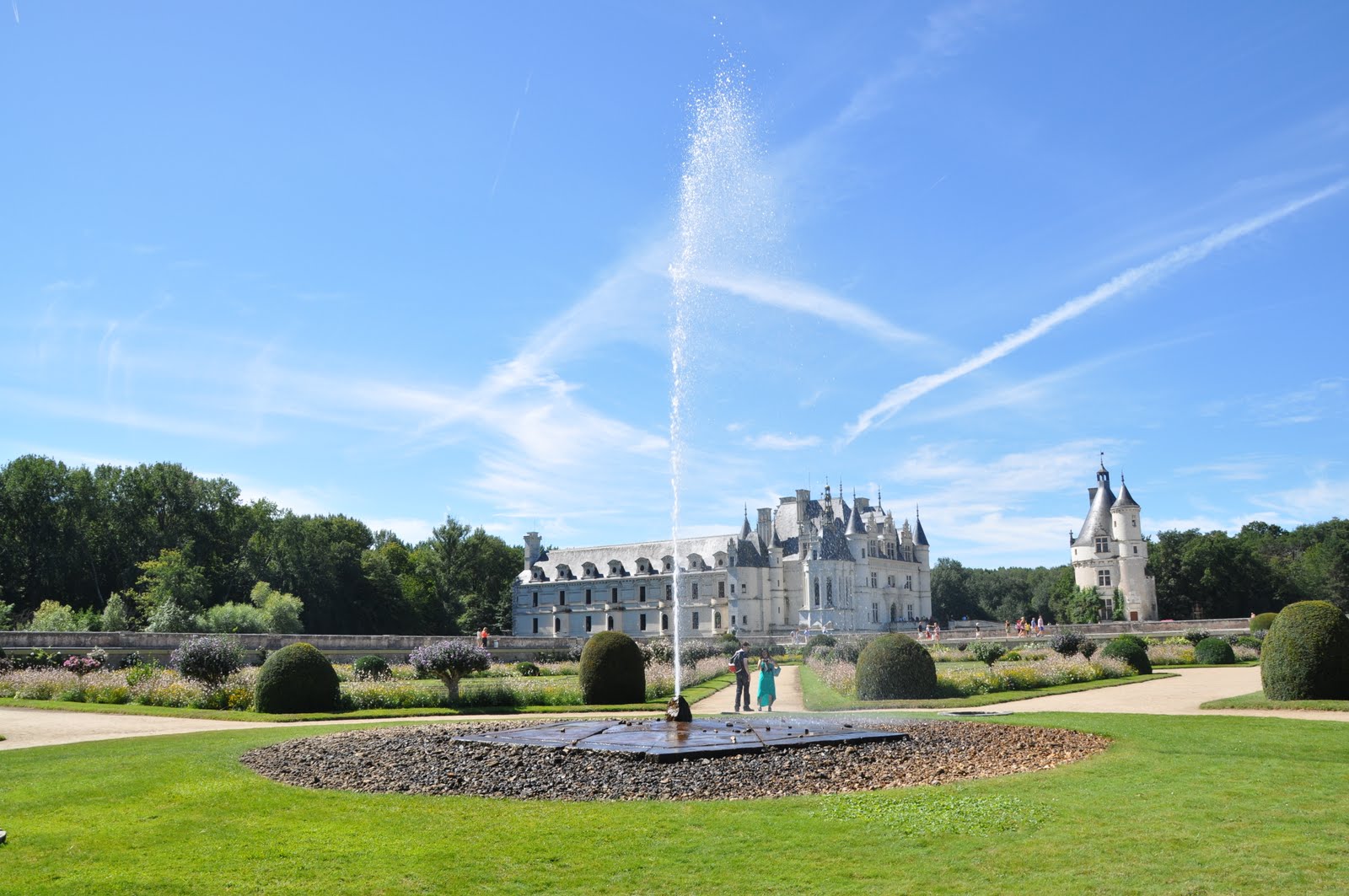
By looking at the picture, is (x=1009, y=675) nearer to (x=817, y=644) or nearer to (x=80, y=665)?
(x=817, y=644)

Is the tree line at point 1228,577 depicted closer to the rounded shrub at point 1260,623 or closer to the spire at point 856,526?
the spire at point 856,526

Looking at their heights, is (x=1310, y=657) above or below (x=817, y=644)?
above

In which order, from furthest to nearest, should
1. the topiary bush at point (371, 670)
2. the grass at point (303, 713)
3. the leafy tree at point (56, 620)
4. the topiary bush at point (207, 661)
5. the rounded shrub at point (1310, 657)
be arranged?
the leafy tree at point (56, 620)
the topiary bush at point (371, 670)
the topiary bush at point (207, 661)
the grass at point (303, 713)
the rounded shrub at point (1310, 657)

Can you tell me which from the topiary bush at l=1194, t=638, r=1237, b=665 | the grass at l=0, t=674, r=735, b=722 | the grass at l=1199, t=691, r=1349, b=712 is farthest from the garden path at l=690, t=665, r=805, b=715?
the topiary bush at l=1194, t=638, r=1237, b=665

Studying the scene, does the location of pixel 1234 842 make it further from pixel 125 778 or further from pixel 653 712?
pixel 653 712

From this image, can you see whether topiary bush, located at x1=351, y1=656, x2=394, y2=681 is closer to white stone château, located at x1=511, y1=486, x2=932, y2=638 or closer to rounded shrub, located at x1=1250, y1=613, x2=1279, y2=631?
rounded shrub, located at x1=1250, y1=613, x2=1279, y2=631

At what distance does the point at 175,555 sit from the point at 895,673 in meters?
50.6

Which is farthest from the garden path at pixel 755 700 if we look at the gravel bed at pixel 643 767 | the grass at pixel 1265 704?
the gravel bed at pixel 643 767

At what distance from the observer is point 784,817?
962 centimetres

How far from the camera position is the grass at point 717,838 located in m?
7.54

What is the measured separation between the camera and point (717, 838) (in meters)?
8.83

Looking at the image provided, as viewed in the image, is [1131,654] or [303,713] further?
[1131,654]

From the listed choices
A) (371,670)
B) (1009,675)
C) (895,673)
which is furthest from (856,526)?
(895,673)

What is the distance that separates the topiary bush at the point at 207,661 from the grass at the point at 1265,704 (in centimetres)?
2380
